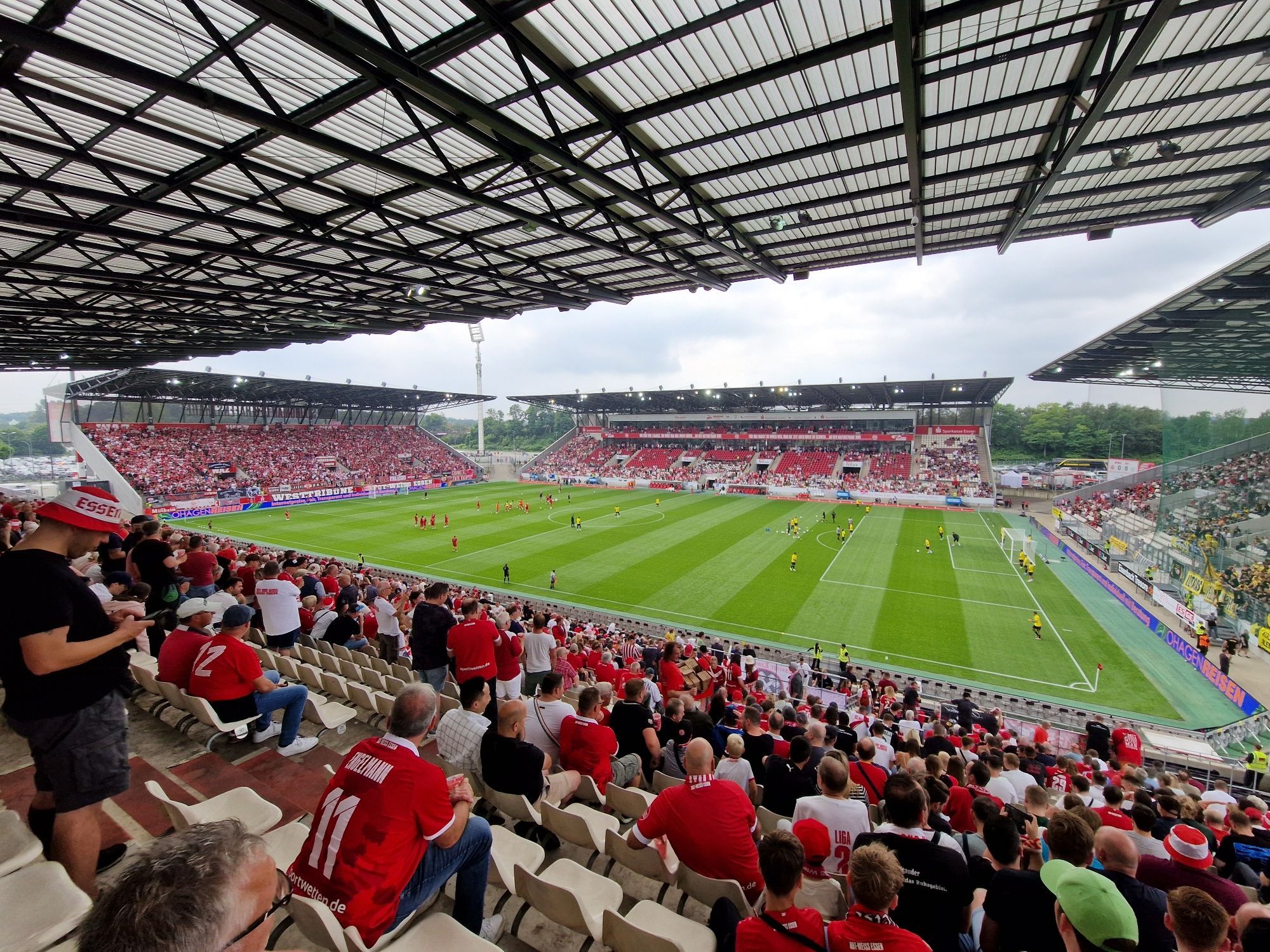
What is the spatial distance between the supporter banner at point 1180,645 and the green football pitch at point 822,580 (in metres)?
0.32

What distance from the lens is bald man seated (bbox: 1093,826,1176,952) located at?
2996 millimetres

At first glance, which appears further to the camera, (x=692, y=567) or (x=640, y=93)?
(x=692, y=567)

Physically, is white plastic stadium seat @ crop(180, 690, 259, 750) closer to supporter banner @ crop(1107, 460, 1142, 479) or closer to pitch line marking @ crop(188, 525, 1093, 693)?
pitch line marking @ crop(188, 525, 1093, 693)

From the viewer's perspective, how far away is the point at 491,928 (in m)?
3.12

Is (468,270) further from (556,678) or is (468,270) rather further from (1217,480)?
(1217,480)

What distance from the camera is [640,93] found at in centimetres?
673

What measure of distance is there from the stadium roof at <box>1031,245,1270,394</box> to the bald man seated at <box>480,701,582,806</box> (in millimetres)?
20272

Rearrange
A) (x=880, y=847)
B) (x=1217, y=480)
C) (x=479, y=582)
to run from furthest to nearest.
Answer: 1. (x=479, y=582)
2. (x=1217, y=480)
3. (x=880, y=847)

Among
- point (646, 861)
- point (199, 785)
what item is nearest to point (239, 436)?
point (199, 785)

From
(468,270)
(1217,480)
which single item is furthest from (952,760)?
(1217,480)

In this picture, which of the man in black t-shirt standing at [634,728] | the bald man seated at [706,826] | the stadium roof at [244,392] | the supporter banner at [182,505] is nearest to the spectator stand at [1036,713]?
the man in black t-shirt standing at [634,728]

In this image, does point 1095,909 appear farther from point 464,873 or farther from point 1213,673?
point 1213,673

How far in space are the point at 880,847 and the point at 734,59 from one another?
7521 mm

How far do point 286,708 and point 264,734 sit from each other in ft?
1.11
